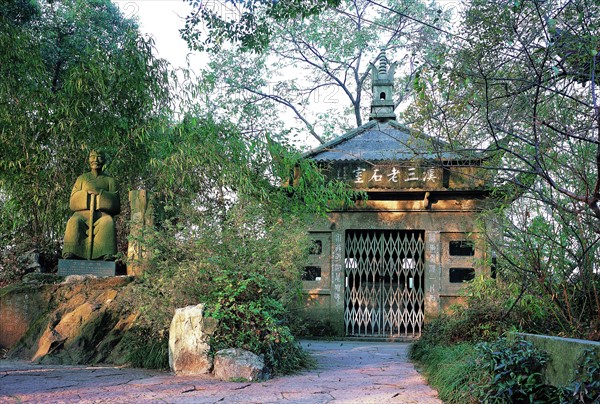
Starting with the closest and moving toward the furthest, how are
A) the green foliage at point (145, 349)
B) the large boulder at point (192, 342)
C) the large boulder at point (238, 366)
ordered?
the large boulder at point (238, 366) < the large boulder at point (192, 342) < the green foliage at point (145, 349)

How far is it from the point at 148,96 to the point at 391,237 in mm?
4956

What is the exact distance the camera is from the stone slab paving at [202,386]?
466cm

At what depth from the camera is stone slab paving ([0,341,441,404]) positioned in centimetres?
466

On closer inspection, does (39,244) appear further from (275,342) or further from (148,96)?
(275,342)

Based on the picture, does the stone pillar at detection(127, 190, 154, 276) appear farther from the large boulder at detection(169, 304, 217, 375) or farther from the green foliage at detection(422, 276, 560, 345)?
the green foliage at detection(422, 276, 560, 345)

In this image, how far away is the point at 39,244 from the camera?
31.0 feet

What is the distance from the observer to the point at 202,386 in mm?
5129

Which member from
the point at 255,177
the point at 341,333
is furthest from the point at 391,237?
the point at 255,177

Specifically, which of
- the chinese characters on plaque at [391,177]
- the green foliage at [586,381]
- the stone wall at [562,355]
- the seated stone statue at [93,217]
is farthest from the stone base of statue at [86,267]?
the green foliage at [586,381]

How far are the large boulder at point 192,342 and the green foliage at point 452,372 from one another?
2165mm

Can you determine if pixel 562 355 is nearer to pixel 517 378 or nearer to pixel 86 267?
pixel 517 378

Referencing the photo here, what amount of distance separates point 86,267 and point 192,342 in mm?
3069

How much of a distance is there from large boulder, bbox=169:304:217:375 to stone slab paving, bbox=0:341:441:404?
0.16 meters

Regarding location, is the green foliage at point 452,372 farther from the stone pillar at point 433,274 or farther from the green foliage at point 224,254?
the stone pillar at point 433,274
